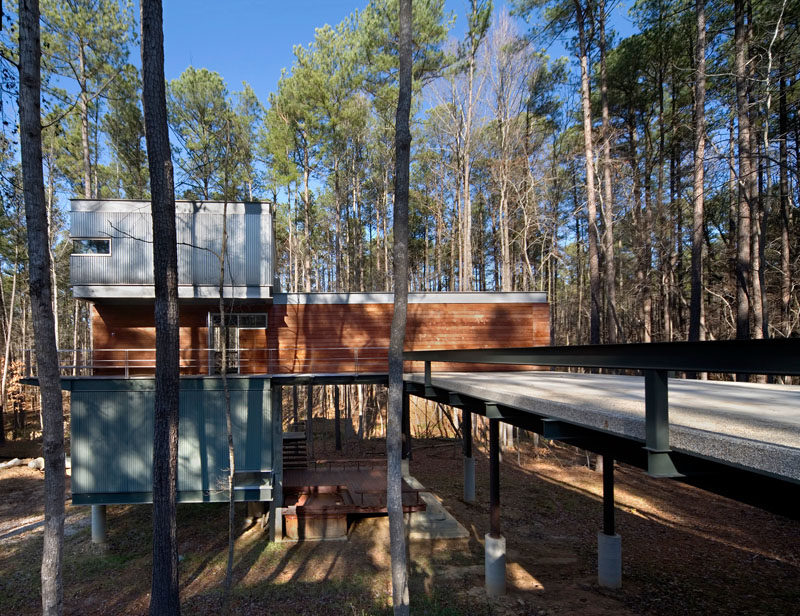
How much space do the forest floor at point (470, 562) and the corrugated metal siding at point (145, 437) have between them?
1.79 m

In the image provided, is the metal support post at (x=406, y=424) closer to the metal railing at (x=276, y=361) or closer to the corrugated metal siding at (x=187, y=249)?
the metal railing at (x=276, y=361)

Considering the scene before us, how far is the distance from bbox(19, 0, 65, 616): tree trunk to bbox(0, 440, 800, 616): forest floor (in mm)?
2911

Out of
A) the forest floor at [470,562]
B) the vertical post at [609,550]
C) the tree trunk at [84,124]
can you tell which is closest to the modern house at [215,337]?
the forest floor at [470,562]

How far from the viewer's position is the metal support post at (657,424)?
2.41 m

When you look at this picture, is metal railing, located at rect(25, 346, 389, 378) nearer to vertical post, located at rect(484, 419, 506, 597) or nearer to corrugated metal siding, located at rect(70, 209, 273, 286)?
corrugated metal siding, located at rect(70, 209, 273, 286)

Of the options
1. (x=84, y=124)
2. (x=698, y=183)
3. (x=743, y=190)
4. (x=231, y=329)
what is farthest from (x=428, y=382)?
(x=84, y=124)

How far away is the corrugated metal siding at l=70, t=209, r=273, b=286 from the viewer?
35.5ft

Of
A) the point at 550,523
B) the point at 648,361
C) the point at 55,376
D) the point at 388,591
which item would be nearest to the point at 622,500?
the point at 550,523

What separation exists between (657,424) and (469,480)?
1183 centimetres

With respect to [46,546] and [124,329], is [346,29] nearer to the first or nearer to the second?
[124,329]

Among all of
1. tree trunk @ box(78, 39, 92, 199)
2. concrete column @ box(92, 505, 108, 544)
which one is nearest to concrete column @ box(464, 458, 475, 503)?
concrete column @ box(92, 505, 108, 544)

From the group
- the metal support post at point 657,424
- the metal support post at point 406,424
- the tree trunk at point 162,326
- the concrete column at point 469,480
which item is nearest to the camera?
the metal support post at point 657,424

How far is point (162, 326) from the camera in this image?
21.4 ft

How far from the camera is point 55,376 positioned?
622 cm
